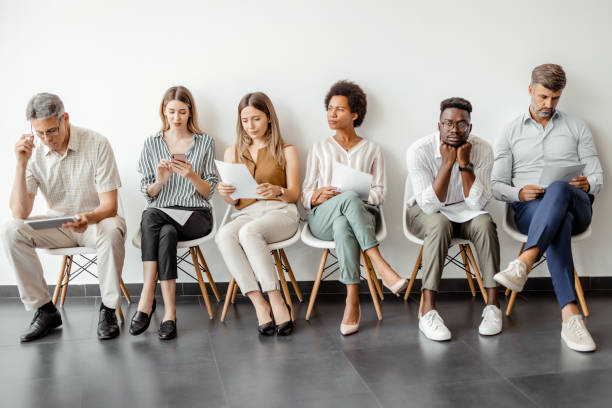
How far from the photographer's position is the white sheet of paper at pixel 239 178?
3021 mm

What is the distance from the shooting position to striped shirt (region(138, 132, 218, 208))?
10.9 ft

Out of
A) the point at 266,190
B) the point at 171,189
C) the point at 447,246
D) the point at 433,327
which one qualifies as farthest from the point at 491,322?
the point at 171,189

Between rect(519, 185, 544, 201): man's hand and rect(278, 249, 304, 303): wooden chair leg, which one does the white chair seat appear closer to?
rect(278, 249, 304, 303): wooden chair leg

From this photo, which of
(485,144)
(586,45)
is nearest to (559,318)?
(485,144)

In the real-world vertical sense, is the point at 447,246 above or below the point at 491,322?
above

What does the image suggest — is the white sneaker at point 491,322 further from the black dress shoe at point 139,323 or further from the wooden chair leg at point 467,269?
the black dress shoe at point 139,323

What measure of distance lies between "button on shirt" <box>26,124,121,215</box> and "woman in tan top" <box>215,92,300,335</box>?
66cm

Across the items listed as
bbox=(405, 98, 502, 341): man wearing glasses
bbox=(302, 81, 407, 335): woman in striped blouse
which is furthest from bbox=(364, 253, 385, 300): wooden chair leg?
bbox=(405, 98, 502, 341): man wearing glasses

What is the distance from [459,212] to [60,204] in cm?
229

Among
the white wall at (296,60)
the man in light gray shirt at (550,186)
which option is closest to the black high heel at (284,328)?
the man in light gray shirt at (550,186)

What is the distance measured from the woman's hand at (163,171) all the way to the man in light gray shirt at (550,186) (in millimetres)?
1866

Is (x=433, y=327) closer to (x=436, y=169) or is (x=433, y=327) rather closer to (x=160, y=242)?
(x=436, y=169)

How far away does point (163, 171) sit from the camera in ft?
10.4

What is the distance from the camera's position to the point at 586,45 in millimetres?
3602
